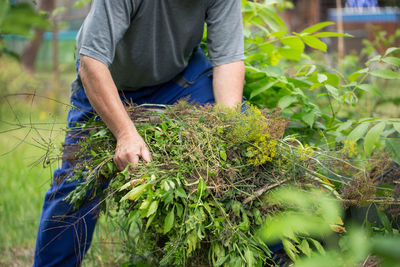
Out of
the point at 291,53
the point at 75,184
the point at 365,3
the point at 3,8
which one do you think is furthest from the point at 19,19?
the point at 365,3

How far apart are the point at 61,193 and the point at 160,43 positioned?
2.95 feet

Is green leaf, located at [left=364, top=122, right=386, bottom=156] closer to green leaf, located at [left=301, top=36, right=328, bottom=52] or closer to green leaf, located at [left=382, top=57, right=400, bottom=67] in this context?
green leaf, located at [left=382, top=57, right=400, bottom=67]

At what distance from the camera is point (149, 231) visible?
63.6 inches

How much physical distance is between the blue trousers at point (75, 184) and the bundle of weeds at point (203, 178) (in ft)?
0.81

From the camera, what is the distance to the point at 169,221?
139 centimetres

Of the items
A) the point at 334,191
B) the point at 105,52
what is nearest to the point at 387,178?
the point at 334,191

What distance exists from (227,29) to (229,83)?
31 centimetres

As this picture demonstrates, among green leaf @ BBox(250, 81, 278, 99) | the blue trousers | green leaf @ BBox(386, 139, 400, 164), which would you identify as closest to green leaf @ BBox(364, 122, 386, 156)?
green leaf @ BBox(386, 139, 400, 164)

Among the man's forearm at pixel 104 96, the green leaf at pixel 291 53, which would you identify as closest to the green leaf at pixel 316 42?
the green leaf at pixel 291 53

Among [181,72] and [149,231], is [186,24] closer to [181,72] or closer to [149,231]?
[181,72]

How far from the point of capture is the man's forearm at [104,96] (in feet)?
5.48

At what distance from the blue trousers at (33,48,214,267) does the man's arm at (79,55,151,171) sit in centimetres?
18

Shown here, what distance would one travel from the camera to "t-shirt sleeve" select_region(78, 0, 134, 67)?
1751 millimetres

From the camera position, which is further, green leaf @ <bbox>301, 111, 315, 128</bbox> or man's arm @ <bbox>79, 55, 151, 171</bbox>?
green leaf @ <bbox>301, 111, 315, 128</bbox>
